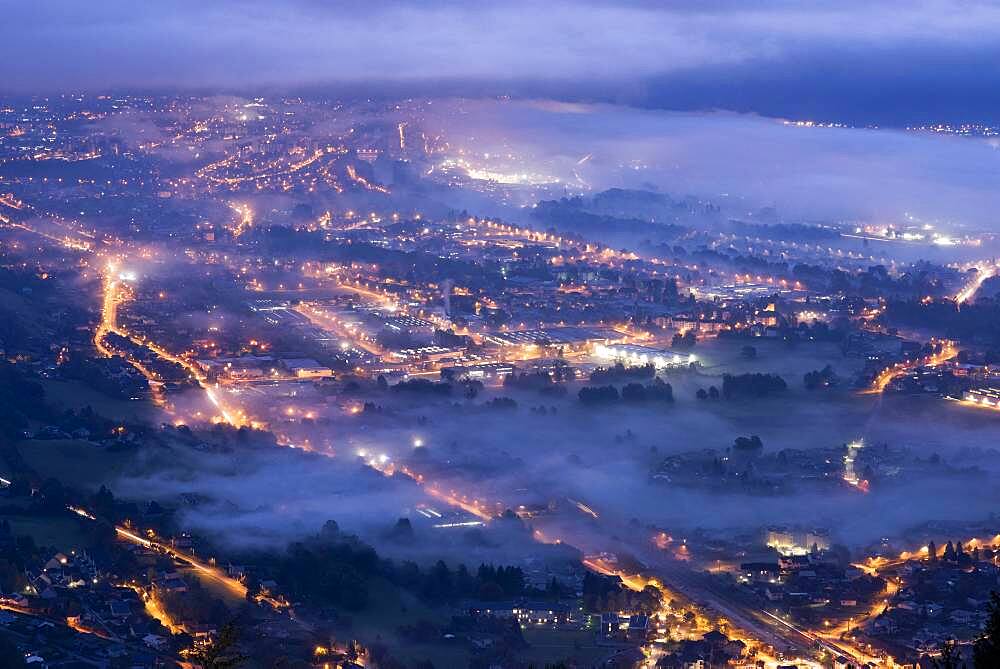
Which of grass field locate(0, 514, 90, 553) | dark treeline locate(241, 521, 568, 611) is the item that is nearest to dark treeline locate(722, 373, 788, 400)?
dark treeline locate(241, 521, 568, 611)

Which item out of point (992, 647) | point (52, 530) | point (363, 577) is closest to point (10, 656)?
point (363, 577)

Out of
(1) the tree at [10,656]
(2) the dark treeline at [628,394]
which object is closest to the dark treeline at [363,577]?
(1) the tree at [10,656]

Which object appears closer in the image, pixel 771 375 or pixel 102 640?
pixel 102 640

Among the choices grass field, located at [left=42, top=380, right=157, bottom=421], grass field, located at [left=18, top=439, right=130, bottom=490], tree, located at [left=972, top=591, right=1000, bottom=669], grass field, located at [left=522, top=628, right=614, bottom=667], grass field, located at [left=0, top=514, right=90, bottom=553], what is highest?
tree, located at [left=972, top=591, right=1000, bottom=669]

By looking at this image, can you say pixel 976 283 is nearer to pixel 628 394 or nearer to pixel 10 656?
pixel 628 394

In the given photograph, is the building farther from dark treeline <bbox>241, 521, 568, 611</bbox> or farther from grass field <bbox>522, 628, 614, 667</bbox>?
grass field <bbox>522, 628, 614, 667</bbox>

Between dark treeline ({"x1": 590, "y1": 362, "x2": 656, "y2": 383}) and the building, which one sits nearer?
the building

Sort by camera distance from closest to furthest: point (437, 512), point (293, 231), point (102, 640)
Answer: point (102, 640), point (437, 512), point (293, 231)

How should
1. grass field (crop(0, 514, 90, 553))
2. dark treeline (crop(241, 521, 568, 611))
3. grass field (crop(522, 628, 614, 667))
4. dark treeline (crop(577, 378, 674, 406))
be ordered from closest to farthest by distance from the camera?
grass field (crop(522, 628, 614, 667)) → dark treeline (crop(241, 521, 568, 611)) → grass field (crop(0, 514, 90, 553)) → dark treeline (crop(577, 378, 674, 406))

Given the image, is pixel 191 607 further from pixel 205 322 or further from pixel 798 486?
pixel 205 322

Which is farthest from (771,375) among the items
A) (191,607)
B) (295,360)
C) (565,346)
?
(191,607)

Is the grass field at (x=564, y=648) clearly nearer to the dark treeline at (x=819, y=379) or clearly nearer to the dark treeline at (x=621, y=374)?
the dark treeline at (x=621, y=374)
